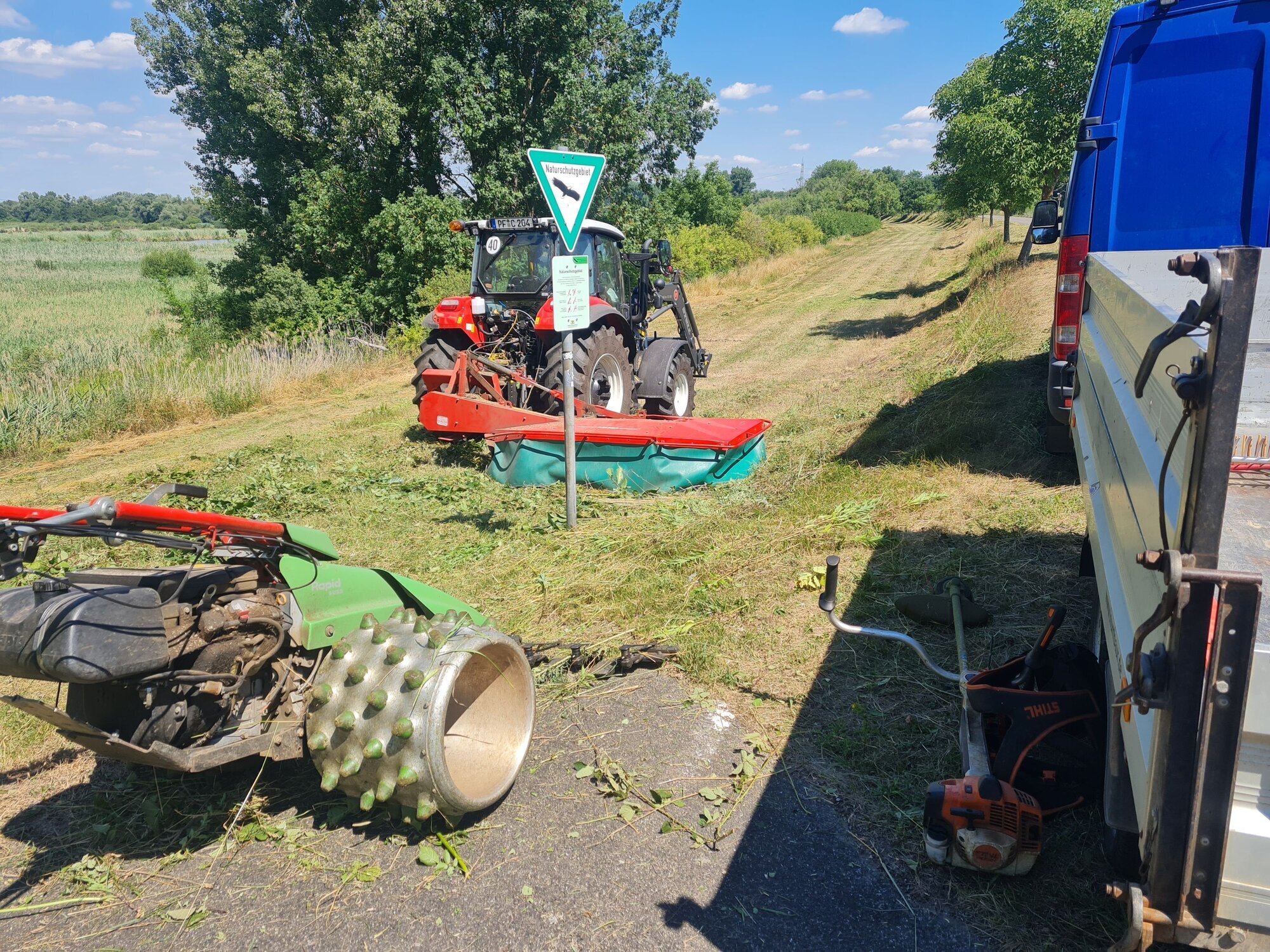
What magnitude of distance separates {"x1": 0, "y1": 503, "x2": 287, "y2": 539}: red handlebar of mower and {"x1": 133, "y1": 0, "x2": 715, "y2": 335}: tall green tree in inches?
611

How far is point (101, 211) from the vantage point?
11731cm

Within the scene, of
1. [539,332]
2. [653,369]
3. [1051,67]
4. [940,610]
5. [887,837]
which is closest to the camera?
[887,837]

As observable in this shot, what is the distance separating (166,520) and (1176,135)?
212 inches

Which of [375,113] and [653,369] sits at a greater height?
[375,113]

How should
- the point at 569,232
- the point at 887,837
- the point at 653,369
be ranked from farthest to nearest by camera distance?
the point at 653,369 → the point at 569,232 → the point at 887,837

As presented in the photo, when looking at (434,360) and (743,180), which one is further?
(743,180)

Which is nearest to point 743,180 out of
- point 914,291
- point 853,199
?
point 853,199

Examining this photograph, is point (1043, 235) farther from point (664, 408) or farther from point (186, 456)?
point (186, 456)

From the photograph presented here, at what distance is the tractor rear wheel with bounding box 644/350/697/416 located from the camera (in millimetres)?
8328

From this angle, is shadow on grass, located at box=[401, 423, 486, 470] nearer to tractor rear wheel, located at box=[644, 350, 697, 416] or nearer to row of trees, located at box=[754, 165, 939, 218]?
tractor rear wheel, located at box=[644, 350, 697, 416]

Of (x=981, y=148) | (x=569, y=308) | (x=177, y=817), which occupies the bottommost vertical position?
(x=177, y=817)

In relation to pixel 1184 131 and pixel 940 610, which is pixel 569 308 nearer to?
pixel 940 610

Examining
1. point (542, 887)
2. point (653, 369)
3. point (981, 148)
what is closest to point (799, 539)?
point (542, 887)

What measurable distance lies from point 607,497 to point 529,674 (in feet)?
9.97
